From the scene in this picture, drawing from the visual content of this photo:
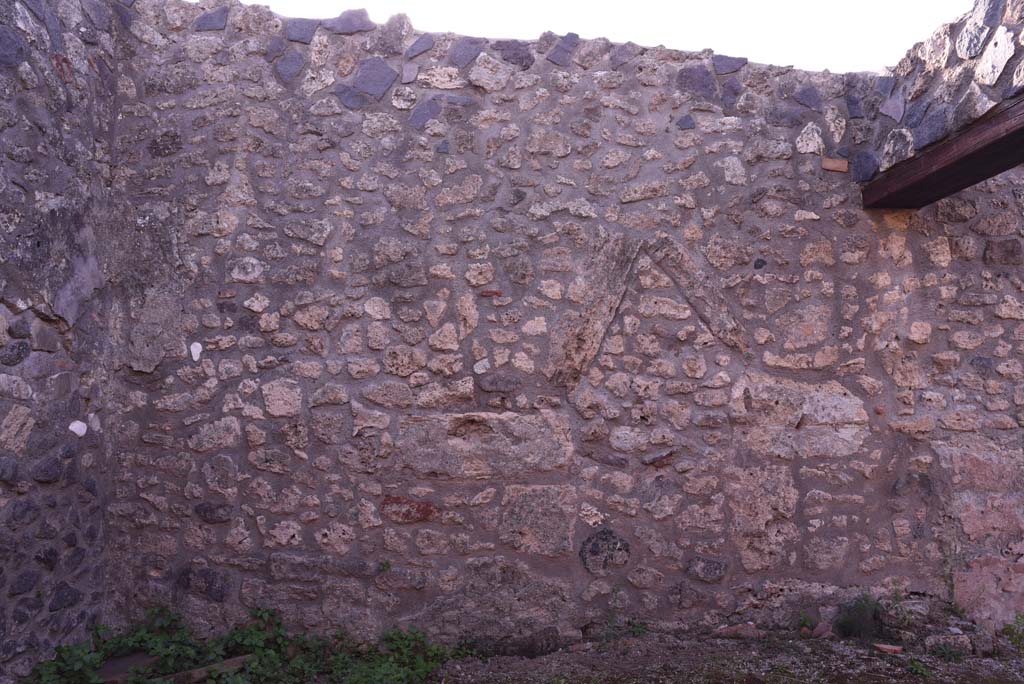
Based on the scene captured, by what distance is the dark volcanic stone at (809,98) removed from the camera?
3.81 m

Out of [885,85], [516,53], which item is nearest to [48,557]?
[516,53]

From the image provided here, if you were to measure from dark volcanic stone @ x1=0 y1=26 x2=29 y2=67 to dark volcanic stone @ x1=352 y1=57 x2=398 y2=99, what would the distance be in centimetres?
133

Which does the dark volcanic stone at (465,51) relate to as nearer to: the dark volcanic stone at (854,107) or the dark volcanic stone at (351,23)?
the dark volcanic stone at (351,23)

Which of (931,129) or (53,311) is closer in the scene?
(53,311)

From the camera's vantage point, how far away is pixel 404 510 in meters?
3.49

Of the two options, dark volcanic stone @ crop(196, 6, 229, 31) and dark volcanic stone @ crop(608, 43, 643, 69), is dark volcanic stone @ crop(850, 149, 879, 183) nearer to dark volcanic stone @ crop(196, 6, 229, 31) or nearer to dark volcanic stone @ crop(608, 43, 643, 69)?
dark volcanic stone @ crop(608, 43, 643, 69)

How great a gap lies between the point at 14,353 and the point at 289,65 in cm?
175

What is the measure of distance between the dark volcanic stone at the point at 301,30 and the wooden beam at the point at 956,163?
2.75 meters

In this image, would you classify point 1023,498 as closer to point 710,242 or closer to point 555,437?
point 710,242

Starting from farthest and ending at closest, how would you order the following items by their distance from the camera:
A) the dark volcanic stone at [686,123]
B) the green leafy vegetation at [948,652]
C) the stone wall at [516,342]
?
the dark volcanic stone at [686,123], the stone wall at [516,342], the green leafy vegetation at [948,652]

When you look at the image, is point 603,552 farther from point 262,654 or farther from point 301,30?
point 301,30

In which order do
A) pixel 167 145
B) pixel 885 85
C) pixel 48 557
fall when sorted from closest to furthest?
pixel 48 557
pixel 167 145
pixel 885 85

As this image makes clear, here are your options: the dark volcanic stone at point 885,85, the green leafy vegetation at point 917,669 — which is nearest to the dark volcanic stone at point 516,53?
the dark volcanic stone at point 885,85

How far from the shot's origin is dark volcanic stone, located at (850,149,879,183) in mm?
3683
